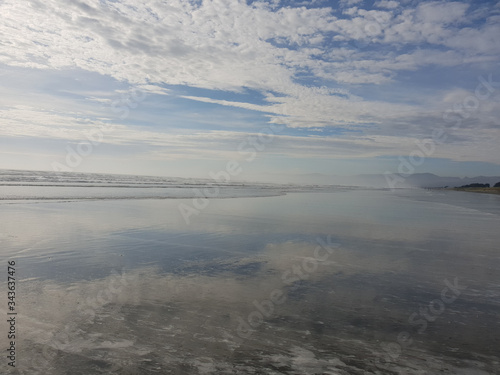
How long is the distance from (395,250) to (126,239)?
10.1 meters

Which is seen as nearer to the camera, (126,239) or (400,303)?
(400,303)

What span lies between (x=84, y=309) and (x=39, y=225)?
11225 mm

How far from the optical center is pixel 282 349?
5309 mm

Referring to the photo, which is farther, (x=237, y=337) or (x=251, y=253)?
(x=251, y=253)

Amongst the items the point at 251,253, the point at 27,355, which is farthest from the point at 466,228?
the point at 27,355

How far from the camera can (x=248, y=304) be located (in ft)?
23.3

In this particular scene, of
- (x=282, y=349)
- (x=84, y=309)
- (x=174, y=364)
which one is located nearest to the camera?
(x=174, y=364)

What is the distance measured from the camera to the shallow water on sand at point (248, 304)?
5000 millimetres

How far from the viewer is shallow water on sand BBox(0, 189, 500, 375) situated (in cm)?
500

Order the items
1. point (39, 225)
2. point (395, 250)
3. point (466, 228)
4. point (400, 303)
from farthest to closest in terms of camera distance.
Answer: point (466, 228) → point (39, 225) → point (395, 250) → point (400, 303)

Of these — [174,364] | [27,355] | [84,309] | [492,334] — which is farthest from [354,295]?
[27,355]

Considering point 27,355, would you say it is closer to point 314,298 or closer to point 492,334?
point 314,298

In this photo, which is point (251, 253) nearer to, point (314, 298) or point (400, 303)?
point (314, 298)

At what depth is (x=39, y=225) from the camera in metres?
15.9
